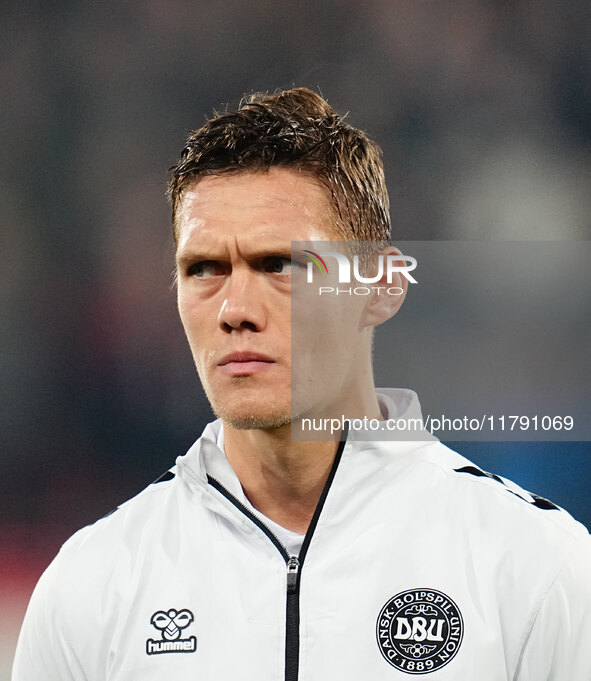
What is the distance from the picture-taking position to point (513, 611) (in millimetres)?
1457

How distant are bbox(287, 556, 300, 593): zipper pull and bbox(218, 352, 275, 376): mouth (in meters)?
0.34

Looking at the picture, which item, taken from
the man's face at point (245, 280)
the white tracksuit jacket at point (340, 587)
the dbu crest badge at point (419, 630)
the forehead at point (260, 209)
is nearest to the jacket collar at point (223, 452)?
the white tracksuit jacket at point (340, 587)

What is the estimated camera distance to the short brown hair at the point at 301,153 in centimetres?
165

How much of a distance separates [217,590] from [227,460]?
0.26 m

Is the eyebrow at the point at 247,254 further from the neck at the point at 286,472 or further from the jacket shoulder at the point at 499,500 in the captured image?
the jacket shoulder at the point at 499,500

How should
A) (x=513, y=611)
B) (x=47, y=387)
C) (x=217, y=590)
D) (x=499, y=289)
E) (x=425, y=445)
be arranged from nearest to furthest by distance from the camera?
(x=513, y=611)
(x=217, y=590)
(x=425, y=445)
(x=499, y=289)
(x=47, y=387)

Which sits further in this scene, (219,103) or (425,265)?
(219,103)

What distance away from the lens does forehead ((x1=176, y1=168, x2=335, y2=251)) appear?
160 centimetres

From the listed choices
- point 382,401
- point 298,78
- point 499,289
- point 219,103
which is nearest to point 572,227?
point 499,289

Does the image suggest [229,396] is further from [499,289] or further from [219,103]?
[219,103]

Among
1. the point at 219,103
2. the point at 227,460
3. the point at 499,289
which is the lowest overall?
the point at 227,460

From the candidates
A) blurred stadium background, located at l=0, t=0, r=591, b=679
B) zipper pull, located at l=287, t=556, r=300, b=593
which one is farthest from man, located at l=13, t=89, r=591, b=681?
blurred stadium background, located at l=0, t=0, r=591, b=679

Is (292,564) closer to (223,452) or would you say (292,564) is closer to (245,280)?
(223,452)

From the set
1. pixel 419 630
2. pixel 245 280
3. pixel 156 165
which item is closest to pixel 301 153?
pixel 245 280
